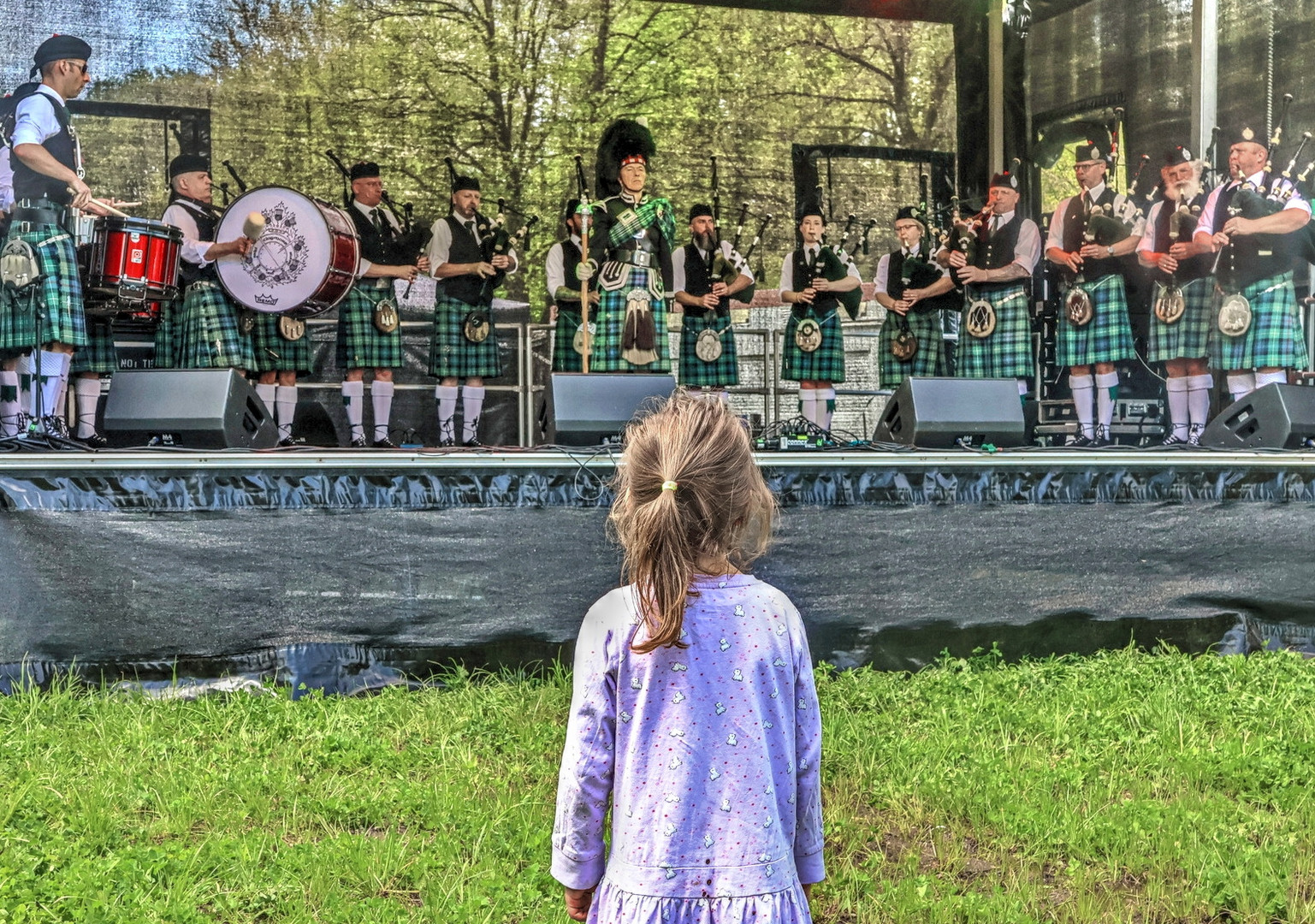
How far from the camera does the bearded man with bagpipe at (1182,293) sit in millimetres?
5922

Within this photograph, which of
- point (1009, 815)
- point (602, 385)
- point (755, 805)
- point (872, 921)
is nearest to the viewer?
point (755, 805)

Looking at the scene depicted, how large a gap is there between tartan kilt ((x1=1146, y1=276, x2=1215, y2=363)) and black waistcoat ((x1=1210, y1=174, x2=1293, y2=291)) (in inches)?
8.4

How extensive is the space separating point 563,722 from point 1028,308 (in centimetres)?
463

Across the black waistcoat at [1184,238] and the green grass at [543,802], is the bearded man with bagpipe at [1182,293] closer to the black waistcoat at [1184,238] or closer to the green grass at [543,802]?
the black waistcoat at [1184,238]

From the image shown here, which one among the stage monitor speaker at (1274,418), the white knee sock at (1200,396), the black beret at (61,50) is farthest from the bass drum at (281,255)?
the white knee sock at (1200,396)

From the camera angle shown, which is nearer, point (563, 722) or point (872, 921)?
point (872, 921)

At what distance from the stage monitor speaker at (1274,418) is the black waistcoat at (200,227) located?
169 inches

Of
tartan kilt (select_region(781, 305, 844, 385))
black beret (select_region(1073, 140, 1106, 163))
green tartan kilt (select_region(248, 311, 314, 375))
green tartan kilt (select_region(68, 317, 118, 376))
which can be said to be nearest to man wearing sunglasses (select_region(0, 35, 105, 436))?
green tartan kilt (select_region(68, 317, 118, 376))

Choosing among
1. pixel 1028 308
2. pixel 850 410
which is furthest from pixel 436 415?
pixel 1028 308

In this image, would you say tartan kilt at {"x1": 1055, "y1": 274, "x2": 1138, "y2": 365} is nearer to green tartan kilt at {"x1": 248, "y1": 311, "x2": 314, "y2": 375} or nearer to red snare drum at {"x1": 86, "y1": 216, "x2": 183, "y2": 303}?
green tartan kilt at {"x1": 248, "y1": 311, "x2": 314, "y2": 375}

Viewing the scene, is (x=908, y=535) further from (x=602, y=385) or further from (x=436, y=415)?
(x=436, y=415)

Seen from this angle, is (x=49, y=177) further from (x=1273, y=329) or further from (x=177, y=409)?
(x=1273, y=329)

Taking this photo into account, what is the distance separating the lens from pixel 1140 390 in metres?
6.55

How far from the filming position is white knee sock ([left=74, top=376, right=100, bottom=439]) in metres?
4.94
